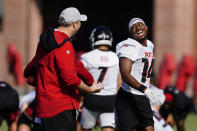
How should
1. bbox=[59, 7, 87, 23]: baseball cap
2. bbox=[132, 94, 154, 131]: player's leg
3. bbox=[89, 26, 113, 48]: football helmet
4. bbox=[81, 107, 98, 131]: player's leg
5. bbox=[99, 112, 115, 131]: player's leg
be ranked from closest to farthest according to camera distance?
bbox=[59, 7, 87, 23]: baseball cap → bbox=[132, 94, 154, 131]: player's leg → bbox=[99, 112, 115, 131]: player's leg → bbox=[81, 107, 98, 131]: player's leg → bbox=[89, 26, 113, 48]: football helmet

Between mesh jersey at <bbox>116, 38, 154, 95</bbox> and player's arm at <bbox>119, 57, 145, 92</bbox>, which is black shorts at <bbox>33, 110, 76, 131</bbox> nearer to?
player's arm at <bbox>119, 57, 145, 92</bbox>

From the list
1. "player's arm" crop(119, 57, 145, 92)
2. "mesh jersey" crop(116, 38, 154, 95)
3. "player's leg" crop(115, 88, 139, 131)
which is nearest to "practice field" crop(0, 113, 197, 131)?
"player's leg" crop(115, 88, 139, 131)

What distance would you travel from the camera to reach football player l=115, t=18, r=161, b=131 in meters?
6.57

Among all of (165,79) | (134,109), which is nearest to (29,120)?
(134,109)

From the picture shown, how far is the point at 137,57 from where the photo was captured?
6539mm

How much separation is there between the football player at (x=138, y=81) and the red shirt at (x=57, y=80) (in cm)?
118

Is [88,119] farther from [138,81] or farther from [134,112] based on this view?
[138,81]

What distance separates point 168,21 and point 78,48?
31.4ft

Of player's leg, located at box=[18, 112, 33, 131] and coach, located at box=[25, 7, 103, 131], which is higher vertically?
coach, located at box=[25, 7, 103, 131]

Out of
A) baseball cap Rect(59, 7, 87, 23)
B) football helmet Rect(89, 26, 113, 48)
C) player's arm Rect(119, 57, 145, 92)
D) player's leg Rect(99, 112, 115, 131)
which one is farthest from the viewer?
football helmet Rect(89, 26, 113, 48)

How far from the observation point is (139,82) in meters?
6.62

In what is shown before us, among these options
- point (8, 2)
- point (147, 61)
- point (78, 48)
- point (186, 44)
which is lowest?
point (78, 48)

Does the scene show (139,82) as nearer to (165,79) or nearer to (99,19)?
(165,79)

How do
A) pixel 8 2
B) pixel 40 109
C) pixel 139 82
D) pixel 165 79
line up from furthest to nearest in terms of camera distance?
pixel 8 2
pixel 165 79
pixel 139 82
pixel 40 109
